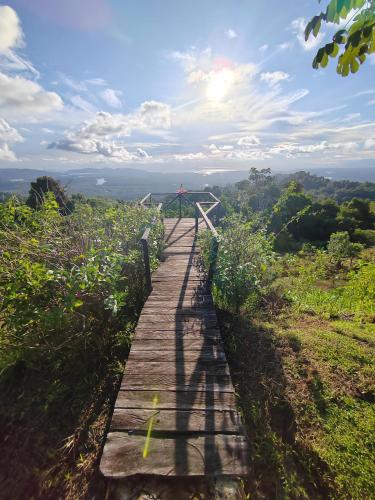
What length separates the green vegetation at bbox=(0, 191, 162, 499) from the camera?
248 cm

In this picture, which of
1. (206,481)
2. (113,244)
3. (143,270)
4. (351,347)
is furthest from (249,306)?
(206,481)

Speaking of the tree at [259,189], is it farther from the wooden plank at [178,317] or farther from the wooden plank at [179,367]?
the wooden plank at [179,367]

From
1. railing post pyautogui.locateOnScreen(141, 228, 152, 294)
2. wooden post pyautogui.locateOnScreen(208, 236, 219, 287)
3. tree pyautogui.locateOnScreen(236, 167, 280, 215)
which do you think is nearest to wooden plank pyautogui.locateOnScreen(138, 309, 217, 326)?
railing post pyautogui.locateOnScreen(141, 228, 152, 294)

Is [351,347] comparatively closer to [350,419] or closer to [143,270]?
[350,419]

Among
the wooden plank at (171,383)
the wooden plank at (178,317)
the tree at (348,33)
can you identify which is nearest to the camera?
the tree at (348,33)

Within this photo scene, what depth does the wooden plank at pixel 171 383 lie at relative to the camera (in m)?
2.79

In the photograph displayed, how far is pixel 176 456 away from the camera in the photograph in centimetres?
212

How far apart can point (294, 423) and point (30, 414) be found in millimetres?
2942

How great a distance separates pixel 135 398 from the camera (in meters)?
2.68

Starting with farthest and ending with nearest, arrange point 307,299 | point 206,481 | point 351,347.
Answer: point 307,299 → point 351,347 → point 206,481

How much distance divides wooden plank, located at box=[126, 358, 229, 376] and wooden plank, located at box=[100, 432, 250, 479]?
0.76 meters

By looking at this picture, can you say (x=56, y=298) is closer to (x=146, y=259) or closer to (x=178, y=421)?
(x=146, y=259)

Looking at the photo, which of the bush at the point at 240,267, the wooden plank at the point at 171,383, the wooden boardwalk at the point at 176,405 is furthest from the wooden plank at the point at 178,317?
the wooden plank at the point at 171,383

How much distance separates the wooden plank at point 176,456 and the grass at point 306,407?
0.44 meters
